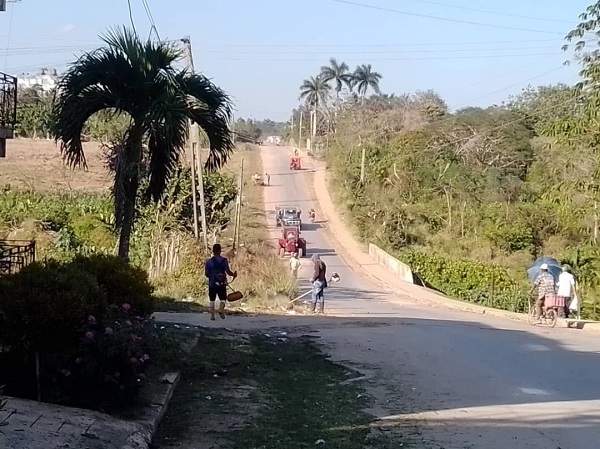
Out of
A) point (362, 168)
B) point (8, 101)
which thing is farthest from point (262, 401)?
point (362, 168)

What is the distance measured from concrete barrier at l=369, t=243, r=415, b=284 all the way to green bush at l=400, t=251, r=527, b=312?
0.92 meters

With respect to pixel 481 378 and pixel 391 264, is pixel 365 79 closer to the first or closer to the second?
pixel 391 264

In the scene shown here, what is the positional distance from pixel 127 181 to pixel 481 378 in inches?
270

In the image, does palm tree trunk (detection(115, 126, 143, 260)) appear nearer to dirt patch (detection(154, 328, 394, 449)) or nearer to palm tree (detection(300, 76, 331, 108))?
dirt patch (detection(154, 328, 394, 449))

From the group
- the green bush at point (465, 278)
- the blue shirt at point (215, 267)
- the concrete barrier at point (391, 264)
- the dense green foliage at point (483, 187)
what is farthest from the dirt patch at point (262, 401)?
the concrete barrier at point (391, 264)

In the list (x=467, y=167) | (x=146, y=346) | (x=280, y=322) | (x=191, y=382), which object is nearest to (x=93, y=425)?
(x=146, y=346)

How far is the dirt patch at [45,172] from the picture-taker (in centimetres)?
6163

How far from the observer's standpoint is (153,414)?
9461 millimetres

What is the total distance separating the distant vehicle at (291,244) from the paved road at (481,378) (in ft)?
73.5

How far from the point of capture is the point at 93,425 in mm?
8344

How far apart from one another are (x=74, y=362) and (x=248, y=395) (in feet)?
10.2

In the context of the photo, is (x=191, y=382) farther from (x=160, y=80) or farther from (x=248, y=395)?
(x=160, y=80)

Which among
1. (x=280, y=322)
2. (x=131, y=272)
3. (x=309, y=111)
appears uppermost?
(x=309, y=111)

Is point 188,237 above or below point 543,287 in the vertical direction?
above
